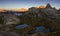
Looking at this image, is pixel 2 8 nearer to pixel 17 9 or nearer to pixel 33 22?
pixel 17 9

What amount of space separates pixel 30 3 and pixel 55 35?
0.53 metres

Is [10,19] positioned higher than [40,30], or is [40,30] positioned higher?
[10,19]

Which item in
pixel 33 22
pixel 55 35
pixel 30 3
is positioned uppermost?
pixel 30 3

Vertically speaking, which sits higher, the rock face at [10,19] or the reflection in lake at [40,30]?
the rock face at [10,19]

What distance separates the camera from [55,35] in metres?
1.57

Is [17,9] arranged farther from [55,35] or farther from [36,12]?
[55,35]

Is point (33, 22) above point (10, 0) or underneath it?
underneath

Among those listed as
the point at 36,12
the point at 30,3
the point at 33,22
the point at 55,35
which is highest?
the point at 30,3

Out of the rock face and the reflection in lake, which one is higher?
the rock face

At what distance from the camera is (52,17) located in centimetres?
166

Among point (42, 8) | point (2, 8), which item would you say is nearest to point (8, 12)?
point (2, 8)

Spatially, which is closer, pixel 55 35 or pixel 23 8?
pixel 55 35

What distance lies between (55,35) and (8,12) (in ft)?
2.26

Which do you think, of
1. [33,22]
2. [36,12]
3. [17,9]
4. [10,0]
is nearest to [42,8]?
[36,12]
